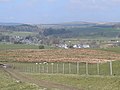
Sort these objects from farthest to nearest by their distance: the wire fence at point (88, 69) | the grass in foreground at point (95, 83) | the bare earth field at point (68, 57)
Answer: the bare earth field at point (68, 57)
the wire fence at point (88, 69)
the grass in foreground at point (95, 83)

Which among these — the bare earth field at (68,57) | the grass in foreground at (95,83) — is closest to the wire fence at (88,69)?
the grass in foreground at (95,83)

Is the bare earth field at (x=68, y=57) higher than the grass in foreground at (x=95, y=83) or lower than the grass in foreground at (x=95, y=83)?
lower

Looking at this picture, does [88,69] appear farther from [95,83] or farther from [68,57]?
[68,57]

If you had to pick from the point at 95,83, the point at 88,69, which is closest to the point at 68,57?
the point at 88,69

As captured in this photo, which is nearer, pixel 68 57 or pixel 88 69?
pixel 88 69

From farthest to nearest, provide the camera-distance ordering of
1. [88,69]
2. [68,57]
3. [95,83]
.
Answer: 1. [68,57]
2. [88,69]
3. [95,83]

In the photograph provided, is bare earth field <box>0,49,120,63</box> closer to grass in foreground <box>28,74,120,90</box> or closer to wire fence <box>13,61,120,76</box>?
wire fence <box>13,61,120,76</box>

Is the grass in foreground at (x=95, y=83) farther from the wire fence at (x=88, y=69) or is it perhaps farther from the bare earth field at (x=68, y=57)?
the bare earth field at (x=68, y=57)

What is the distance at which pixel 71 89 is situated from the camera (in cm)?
2969

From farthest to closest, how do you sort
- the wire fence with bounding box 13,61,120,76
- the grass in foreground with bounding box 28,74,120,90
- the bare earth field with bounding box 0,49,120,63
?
1. the bare earth field with bounding box 0,49,120,63
2. the wire fence with bounding box 13,61,120,76
3. the grass in foreground with bounding box 28,74,120,90

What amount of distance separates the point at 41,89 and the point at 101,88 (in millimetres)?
4367

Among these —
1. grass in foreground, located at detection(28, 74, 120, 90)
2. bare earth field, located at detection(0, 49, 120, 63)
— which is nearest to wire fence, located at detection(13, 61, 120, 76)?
grass in foreground, located at detection(28, 74, 120, 90)

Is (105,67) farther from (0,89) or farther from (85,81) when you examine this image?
(0,89)

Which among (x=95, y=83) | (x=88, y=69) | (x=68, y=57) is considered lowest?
(x=68, y=57)
